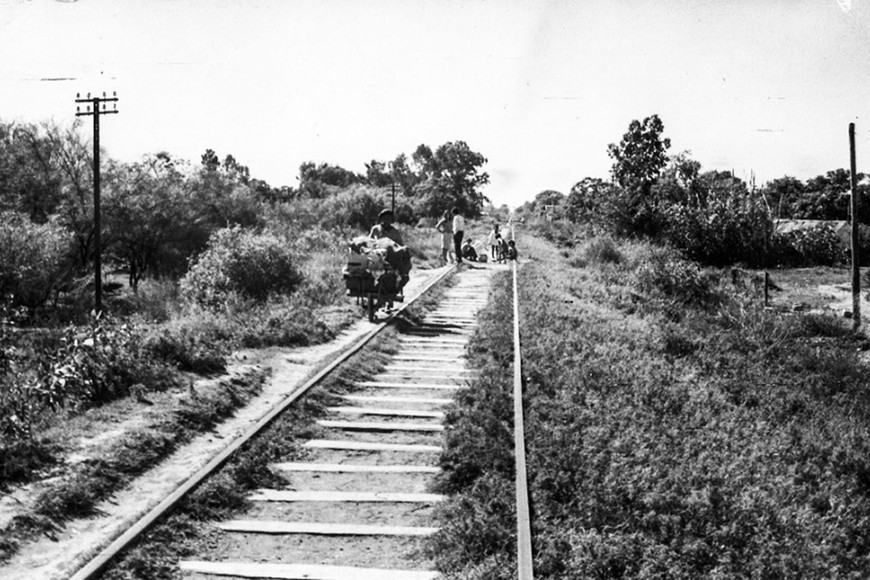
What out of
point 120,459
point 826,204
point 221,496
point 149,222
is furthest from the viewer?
point 826,204

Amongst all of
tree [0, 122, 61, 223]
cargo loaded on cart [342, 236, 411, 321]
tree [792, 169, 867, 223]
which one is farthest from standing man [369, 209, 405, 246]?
tree [792, 169, 867, 223]

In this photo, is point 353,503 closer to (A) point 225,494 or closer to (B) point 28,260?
(A) point 225,494

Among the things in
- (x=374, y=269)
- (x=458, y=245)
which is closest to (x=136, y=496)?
(x=374, y=269)

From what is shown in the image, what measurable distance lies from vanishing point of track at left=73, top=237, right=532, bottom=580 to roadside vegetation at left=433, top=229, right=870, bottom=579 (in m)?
0.24

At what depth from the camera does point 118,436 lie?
7258 millimetres

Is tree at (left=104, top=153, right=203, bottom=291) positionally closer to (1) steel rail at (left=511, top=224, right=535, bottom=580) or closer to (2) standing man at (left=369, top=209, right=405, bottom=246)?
(2) standing man at (left=369, top=209, right=405, bottom=246)

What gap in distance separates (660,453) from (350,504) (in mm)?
3319

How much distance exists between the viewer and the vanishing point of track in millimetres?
4883

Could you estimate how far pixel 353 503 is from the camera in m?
6.04

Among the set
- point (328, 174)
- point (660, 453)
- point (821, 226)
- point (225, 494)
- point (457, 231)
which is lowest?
point (660, 453)

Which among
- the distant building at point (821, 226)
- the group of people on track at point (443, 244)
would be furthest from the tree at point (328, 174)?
the group of people on track at point (443, 244)

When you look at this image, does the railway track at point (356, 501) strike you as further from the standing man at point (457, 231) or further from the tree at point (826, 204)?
the tree at point (826, 204)

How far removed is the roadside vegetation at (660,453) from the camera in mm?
5320

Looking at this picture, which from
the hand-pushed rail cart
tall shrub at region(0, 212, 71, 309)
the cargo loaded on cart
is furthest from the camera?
tall shrub at region(0, 212, 71, 309)
